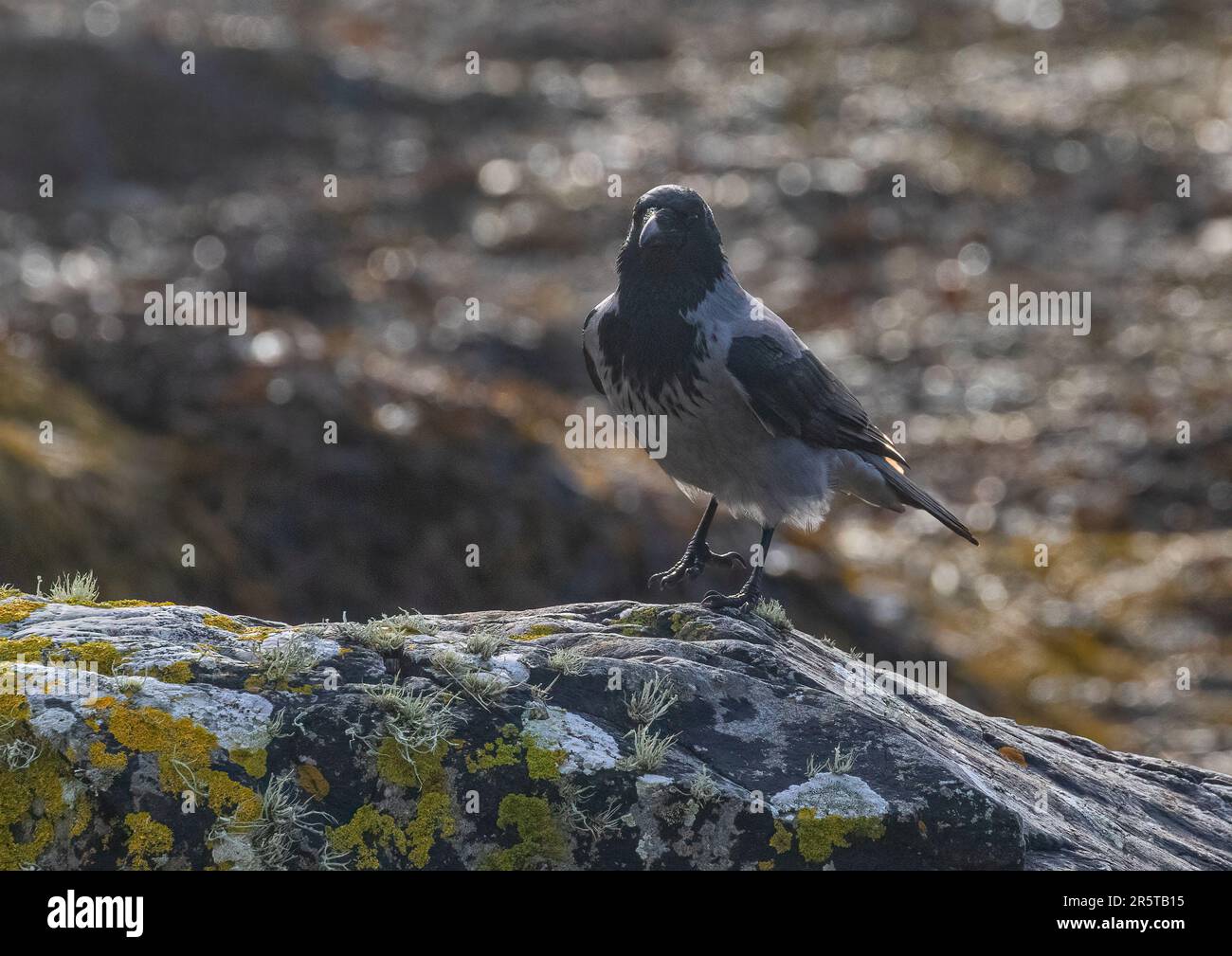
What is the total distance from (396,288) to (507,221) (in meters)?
9.18

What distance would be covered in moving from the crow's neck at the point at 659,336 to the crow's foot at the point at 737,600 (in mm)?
1153

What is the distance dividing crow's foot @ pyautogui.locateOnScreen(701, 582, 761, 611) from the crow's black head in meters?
1.99

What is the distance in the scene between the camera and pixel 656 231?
26.9 ft

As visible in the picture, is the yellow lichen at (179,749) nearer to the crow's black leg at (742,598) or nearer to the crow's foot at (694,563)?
the crow's black leg at (742,598)

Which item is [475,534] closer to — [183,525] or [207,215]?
[183,525]

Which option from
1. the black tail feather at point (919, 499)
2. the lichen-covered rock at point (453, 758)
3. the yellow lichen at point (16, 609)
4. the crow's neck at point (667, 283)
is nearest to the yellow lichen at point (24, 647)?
the lichen-covered rock at point (453, 758)

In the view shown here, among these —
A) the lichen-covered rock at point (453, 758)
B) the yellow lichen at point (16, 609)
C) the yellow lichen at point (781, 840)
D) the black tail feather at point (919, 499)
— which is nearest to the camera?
the lichen-covered rock at point (453, 758)

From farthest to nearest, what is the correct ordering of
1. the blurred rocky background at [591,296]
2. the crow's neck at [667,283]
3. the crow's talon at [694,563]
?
1. the blurred rocky background at [591,296]
2. the crow's talon at [694,563]
3. the crow's neck at [667,283]

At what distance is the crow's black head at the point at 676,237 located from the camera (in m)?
8.35

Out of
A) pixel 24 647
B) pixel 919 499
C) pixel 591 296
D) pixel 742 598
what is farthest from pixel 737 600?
pixel 591 296

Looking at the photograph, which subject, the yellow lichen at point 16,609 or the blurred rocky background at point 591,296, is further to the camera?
the blurred rocky background at point 591,296

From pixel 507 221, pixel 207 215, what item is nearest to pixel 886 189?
pixel 507 221

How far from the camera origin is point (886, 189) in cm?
4309

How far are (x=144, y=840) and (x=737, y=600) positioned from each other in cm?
382
